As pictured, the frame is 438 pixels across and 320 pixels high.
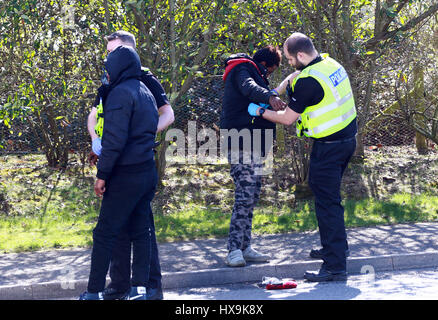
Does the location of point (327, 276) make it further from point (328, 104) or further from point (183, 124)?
point (183, 124)

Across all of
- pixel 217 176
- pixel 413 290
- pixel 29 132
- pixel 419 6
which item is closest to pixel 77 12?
pixel 29 132

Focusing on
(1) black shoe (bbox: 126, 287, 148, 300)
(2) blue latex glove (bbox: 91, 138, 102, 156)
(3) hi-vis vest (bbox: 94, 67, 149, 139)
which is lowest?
(1) black shoe (bbox: 126, 287, 148, 300)

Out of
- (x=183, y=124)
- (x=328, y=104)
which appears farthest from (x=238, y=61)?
(x=183, y=124)

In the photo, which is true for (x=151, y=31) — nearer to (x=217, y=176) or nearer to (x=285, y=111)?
(x=217, y=176)

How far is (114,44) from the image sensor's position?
5.25m

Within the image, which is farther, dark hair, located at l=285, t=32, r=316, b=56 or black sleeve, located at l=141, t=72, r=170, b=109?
dark hair, located at l=285, t=32, r=316, b=56

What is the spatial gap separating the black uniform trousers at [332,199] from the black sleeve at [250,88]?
637mm

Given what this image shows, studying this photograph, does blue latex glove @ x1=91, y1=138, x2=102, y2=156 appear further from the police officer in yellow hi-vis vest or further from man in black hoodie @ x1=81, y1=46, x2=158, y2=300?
the police officer in yellow hi-vis vest

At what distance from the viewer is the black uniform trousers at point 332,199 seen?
19.7ft

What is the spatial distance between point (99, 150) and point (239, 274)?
1.96 m

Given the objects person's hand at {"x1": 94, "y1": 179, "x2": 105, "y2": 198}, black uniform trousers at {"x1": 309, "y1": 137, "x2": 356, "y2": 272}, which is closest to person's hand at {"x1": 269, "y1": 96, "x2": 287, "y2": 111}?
black uniform trousers at {"x1": 309, "y1": 137, "x2": 356, "y2": 272}

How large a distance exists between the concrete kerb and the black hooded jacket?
1516mm

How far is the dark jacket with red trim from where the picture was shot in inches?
244

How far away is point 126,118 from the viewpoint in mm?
4906
